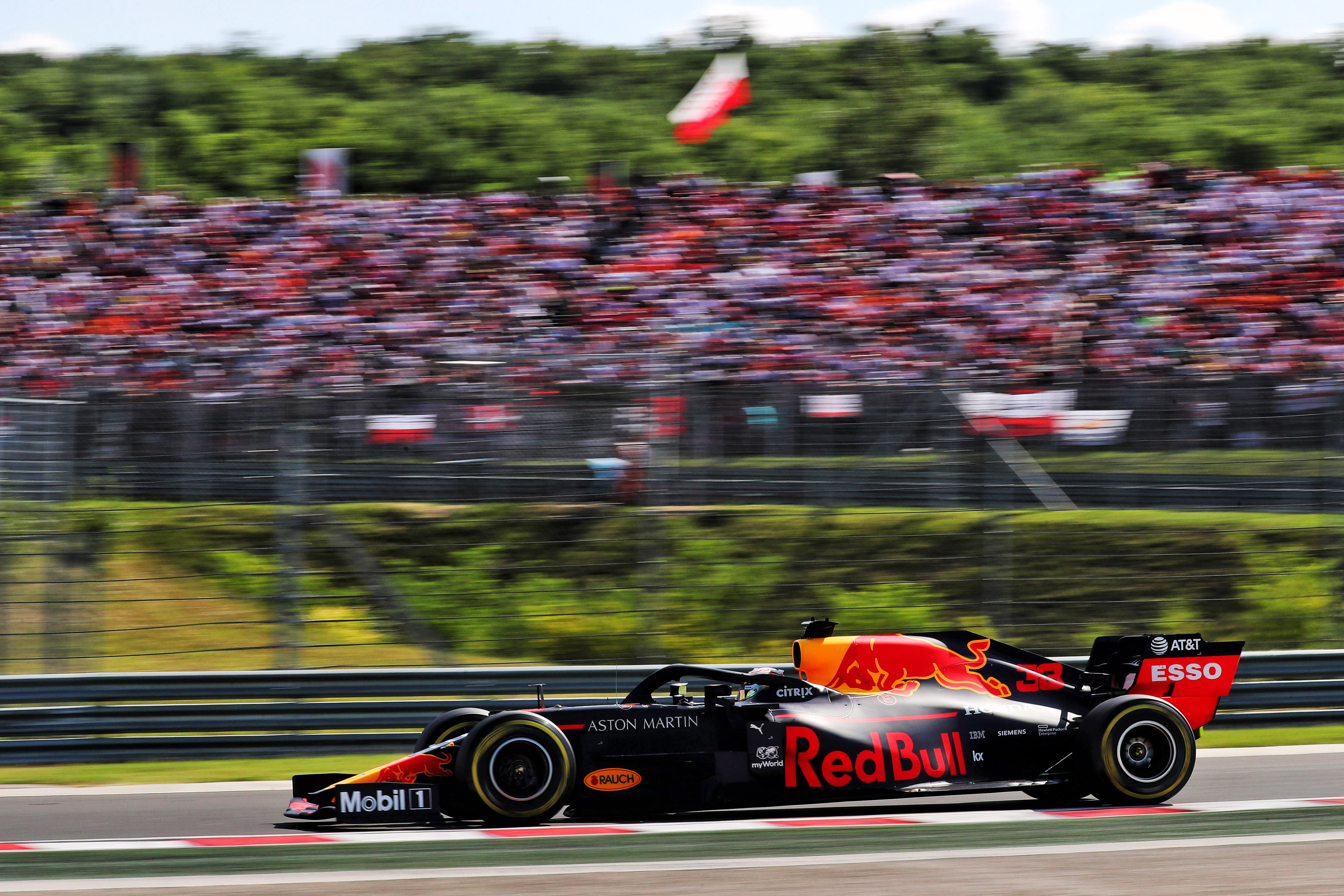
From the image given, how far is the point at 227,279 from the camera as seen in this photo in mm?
14727

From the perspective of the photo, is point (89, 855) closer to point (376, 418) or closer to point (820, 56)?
point (376, 418)

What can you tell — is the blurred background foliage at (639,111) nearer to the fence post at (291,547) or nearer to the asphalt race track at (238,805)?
the fence post at (291,547)

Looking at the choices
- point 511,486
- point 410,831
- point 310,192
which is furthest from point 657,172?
point 410,831

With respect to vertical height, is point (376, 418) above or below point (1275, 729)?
above

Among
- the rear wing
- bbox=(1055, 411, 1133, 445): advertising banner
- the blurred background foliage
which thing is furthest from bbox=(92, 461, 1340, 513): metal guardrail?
the blurred background foliage

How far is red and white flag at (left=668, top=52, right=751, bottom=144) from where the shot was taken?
1902 cm

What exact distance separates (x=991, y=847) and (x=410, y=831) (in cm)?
232

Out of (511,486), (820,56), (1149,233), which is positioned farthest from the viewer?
(820,56)

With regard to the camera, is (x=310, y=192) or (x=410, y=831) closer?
(x=410, y=831)

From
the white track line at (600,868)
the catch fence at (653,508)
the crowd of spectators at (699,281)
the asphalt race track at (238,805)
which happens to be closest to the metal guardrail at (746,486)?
the catch fence at (653,508)

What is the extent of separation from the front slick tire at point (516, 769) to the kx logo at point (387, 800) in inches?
6.5

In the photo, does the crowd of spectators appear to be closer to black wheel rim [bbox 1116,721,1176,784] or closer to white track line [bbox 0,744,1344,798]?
white track line [bbox 0,744,1344,798]

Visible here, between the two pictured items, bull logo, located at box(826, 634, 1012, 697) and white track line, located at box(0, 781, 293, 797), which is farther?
white track line, located at box(0, 781, 293, 797)

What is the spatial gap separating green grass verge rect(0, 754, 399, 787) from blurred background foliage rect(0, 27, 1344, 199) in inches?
844
